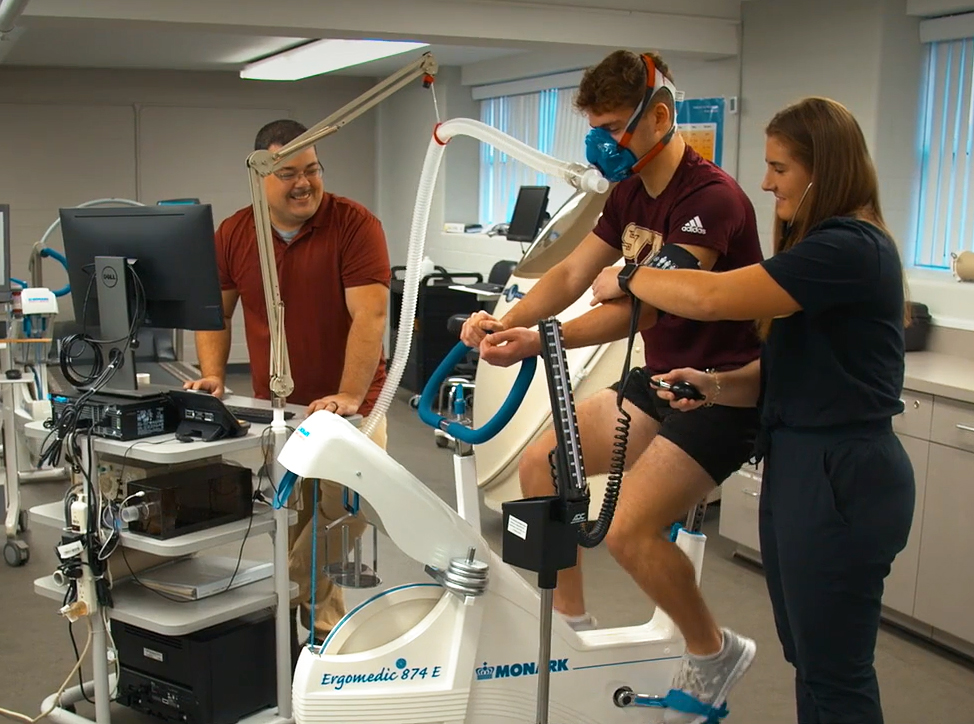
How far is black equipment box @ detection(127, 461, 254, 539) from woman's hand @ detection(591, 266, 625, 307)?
1.13 meters

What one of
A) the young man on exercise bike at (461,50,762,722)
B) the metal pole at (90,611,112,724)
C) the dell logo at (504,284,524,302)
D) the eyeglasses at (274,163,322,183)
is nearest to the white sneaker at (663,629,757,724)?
the young man on exercise bike at (461,50,762,722)

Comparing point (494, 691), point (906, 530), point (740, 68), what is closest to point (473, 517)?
point (494, 691)

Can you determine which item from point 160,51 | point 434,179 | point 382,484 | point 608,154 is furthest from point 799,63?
point 160,51

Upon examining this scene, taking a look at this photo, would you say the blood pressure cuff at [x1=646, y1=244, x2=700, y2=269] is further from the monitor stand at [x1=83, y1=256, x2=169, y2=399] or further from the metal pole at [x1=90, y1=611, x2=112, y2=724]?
the metal pole at [x1=90, y1=611, x2=112, y2=724]

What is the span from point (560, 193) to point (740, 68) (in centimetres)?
240

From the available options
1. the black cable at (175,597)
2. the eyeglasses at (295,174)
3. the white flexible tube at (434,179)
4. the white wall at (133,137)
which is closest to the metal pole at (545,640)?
the white flexible tube at (434,179)

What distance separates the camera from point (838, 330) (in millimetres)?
2090

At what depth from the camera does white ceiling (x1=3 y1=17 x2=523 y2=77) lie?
6629mm

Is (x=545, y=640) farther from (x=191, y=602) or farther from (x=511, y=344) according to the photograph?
(x=191, y=602)

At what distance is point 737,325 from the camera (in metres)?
2.50

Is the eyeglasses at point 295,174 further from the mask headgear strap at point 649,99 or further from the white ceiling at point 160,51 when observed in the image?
the white ceiling at point 160,51

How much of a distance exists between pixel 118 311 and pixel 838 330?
1850 millimetres

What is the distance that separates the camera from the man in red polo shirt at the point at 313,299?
315cm

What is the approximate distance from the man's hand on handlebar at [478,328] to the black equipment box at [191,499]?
0.81m
